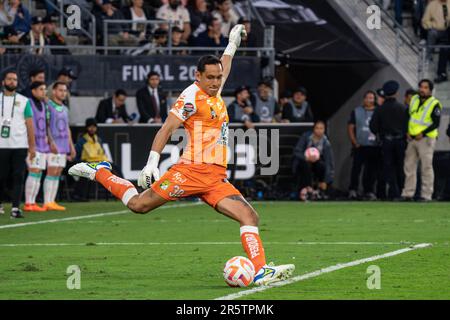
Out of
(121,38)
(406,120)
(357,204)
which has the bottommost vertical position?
(357,204)

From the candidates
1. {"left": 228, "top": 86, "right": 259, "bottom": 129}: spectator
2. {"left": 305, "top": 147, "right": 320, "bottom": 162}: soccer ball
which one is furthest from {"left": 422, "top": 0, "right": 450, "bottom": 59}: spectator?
{"left": 228, "top": 86, "right": 259, "bottom": 129}: spectator

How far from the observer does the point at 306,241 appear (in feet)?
53.5

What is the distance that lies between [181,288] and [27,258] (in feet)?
11.4

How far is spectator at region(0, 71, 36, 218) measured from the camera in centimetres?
2044

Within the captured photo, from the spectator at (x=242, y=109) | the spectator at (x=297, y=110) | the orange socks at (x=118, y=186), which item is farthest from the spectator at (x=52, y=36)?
the orange socks at (x=118, y=186)

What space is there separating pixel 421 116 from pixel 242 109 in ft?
11.7

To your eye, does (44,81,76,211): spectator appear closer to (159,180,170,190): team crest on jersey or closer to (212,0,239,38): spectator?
(212,0,239,38): spectator

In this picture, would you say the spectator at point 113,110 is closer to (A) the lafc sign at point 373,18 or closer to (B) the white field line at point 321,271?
(A) the lafc sign at point 373,18

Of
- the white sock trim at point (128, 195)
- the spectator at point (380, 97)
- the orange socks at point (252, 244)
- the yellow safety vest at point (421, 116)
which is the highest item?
the spectator at point (380, 97)

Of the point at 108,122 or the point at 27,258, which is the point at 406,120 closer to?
the point at 108,122

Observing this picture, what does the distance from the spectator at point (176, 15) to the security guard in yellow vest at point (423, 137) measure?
5.77 meters

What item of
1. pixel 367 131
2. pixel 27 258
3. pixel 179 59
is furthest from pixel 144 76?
pixel 27 258

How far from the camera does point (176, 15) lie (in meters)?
28.2

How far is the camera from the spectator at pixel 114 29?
1058 inches
